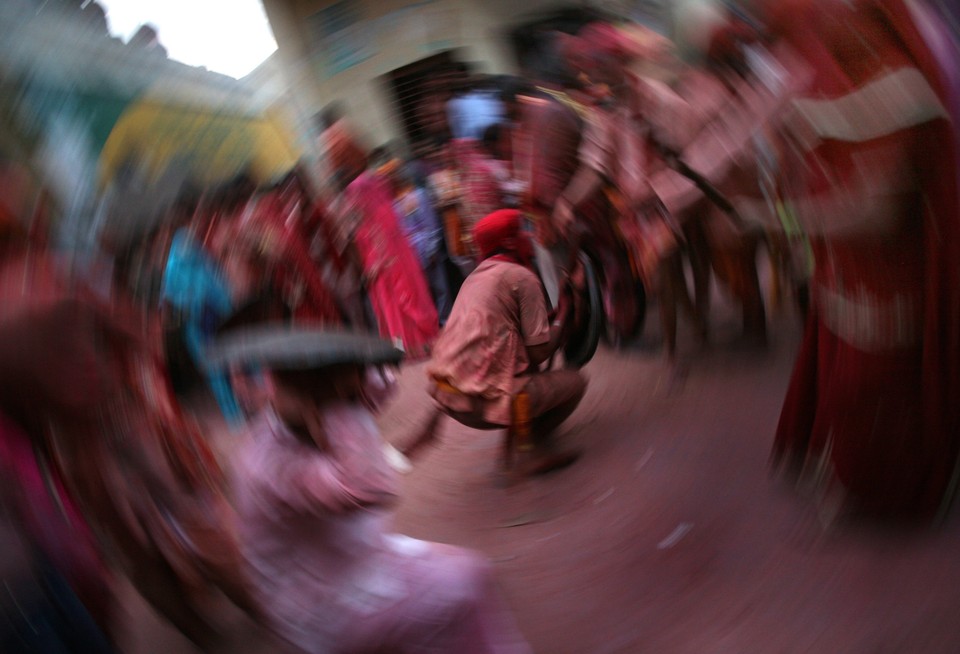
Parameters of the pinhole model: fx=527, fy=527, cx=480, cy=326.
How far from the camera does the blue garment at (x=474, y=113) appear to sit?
1108 millimetres

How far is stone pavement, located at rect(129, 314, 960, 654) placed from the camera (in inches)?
20.2

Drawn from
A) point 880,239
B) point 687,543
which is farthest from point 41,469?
point 880,239

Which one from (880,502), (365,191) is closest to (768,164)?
(880,502)

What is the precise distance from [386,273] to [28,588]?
1504 millimetres

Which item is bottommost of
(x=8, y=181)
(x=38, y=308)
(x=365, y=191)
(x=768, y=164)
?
(x=38, y=308)

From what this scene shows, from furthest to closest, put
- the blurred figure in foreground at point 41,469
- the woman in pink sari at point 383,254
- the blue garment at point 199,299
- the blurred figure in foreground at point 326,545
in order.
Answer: the woman in pink sari at point 383,254, the blue garment at point 199,299, the blurred figure in foreground at point 326,545, the blurred figure in foreground at point 41,469

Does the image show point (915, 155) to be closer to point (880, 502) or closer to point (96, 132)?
point (880, 502)

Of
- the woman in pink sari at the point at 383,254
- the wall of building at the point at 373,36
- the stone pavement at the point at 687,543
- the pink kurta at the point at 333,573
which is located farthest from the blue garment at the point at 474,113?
the pink kurta at the point at 333,573

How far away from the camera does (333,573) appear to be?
20.5 inches

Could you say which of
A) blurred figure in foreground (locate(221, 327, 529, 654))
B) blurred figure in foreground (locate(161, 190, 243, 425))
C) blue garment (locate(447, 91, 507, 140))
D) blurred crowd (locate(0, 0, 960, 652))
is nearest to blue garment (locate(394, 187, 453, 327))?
blue garment (locate(447, 91, 507, 140))

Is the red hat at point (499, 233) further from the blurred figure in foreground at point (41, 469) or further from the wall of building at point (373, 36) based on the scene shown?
the blurred figure in foreground at point (41, 469)

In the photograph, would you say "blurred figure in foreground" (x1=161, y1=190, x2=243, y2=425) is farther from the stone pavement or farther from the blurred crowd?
the stone pavement

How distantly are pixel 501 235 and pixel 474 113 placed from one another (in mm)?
285

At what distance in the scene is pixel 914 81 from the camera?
0.50 m
